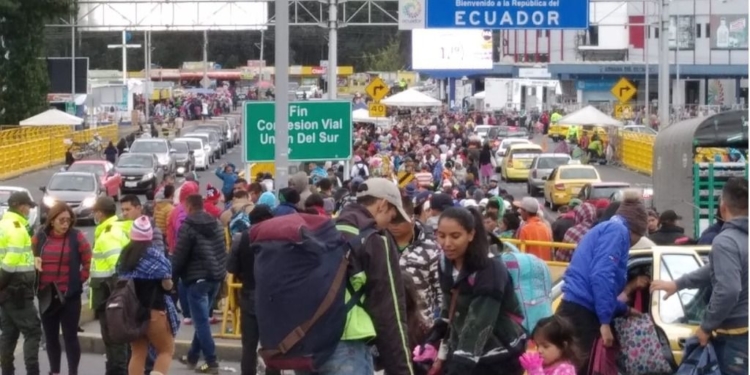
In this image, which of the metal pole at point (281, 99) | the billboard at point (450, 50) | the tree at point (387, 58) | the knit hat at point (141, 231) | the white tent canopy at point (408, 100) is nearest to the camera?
the knit hat at point (141, 231)

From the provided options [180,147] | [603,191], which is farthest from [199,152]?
[603,191]

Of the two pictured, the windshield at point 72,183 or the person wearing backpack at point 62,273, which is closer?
the person wearing backpack at point 62,273

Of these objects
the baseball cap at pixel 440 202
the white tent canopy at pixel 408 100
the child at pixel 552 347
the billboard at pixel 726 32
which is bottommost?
the child at pixel 552 347

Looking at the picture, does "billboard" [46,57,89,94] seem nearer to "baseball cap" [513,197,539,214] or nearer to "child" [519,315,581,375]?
"baseball cap" [513,197,539,214]

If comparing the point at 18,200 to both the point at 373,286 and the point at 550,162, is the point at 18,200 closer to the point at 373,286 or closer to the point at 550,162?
the point at 373,286

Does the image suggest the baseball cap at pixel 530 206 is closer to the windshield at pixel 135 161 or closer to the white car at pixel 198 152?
the windshield at pixel 135 161

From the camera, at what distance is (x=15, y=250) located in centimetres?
1123

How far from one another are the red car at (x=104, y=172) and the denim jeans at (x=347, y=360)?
31185 millimetres

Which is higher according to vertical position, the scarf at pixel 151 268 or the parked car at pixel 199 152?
the parked car at pixel 199 152

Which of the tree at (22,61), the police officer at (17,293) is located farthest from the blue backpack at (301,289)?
the tree at (22,61)

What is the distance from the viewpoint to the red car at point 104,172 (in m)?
37.5

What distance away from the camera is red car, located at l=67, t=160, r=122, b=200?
37.5 m

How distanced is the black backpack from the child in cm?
413

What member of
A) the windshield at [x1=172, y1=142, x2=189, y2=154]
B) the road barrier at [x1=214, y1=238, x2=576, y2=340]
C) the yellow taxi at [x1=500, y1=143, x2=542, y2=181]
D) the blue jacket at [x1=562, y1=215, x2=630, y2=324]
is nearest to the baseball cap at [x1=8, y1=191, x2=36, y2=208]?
the road barrier at [x1=214, y1=238, x2=576, y2=340]
